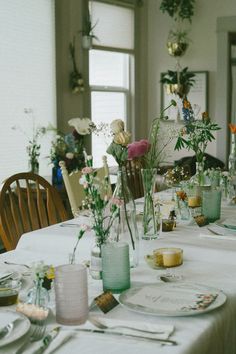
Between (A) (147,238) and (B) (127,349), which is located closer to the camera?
(B) (127,349)

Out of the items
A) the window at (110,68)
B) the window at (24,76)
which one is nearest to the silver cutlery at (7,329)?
the window at (24,76)

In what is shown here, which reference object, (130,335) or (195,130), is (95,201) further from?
(195,130)

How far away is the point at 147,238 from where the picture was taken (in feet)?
6.63

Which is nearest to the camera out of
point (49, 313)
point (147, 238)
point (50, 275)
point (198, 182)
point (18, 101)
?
point (49, 313)

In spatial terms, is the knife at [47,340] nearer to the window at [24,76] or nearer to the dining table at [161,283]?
the dining table at [161,283]

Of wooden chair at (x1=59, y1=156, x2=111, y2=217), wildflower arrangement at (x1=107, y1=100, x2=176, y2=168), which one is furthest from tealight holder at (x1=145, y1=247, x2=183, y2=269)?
wooden chair at (x1=59, y1=156, x2=111, y2=217)

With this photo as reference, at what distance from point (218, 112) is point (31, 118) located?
232 cm

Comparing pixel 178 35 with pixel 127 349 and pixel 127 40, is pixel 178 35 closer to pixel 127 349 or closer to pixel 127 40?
pixel 127 40

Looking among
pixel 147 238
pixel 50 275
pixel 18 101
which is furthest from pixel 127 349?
pixel 18 101

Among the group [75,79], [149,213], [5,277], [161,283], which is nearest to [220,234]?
[149,213]

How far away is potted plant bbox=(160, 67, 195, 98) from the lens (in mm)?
6051

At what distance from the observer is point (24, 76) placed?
4691 millimetres

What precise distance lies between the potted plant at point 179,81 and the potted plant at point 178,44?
21 cm

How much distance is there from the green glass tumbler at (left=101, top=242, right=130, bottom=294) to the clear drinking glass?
193 mm
